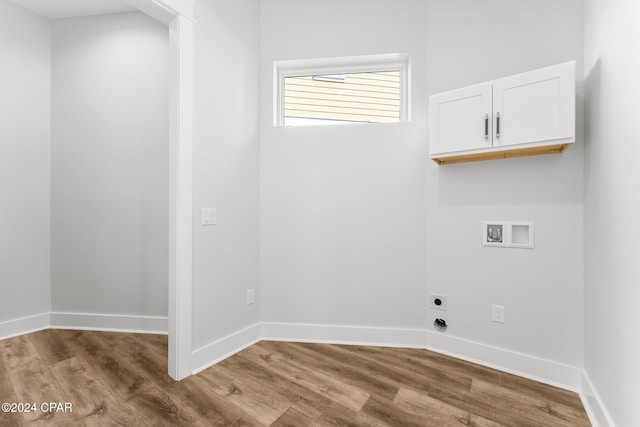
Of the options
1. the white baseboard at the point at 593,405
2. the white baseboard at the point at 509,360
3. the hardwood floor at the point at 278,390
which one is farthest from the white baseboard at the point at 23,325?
the white baseboard at the point at 593,405

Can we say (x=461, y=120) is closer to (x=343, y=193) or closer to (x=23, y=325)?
(x=343, y=193)

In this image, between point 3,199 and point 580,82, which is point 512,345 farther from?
point 3,199

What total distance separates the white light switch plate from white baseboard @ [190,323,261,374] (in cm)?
82

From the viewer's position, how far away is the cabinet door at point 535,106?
179 cm

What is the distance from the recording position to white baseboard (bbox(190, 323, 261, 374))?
2.18 m

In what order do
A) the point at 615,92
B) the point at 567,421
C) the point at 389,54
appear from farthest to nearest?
the point at 389,54, the point at 567,421, the point at 615,92

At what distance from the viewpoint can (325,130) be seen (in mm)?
2754

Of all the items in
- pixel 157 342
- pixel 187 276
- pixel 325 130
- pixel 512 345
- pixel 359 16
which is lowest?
pixel 157 342

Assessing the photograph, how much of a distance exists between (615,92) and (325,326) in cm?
228

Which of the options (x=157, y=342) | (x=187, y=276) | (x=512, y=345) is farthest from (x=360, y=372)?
(x=157, y=342)

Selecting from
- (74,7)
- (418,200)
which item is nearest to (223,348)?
(418,200)

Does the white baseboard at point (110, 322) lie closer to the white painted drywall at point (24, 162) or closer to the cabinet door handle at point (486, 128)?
the white painted drywall at point (24, 162)

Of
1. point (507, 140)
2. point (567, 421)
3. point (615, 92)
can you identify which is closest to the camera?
point (615, 92)

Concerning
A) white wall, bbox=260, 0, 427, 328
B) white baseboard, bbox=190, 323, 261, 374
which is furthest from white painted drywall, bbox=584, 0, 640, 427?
white baseboard, bbox=190, 323, 261, 374
